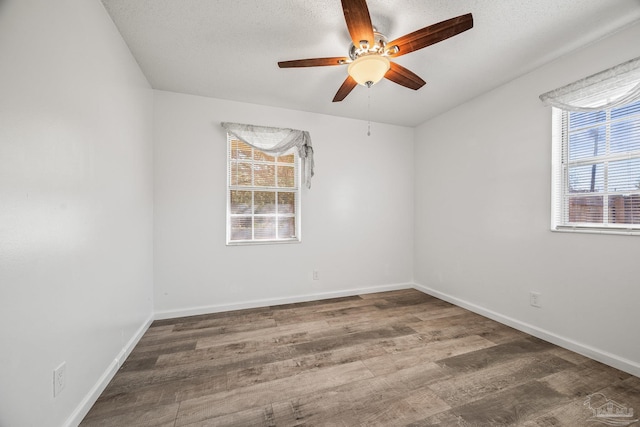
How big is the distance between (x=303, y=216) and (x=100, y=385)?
236 cm

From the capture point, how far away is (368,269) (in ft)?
12.1

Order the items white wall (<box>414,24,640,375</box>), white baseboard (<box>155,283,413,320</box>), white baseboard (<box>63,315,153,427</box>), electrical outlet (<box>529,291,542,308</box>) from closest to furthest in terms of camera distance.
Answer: white baseboard (<box>63,315,153,427</box>) < white wall (<box>414,24,640,375</box>) < electrical outlet (<box>529,291,542,308</box>) < white baseboard (<box>155,283,413,320</box>)

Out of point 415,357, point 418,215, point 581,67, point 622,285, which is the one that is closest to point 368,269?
point 418,215

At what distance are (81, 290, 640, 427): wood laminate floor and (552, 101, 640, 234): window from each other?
3.76 ft

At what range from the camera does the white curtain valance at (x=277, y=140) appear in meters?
2.96

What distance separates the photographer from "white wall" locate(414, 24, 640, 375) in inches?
74.1

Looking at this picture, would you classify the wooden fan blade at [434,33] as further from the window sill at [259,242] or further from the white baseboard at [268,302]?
the white baseboard at [268,302]

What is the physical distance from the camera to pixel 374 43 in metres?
1.61

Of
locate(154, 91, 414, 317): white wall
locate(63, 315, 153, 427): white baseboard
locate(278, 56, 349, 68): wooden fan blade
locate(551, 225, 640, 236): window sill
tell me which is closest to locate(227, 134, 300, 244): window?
locate(154, 91, 414, 317): white wall

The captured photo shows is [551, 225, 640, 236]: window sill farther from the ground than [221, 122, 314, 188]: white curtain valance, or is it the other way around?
[221, 122, 314, 188]: white curtain valance

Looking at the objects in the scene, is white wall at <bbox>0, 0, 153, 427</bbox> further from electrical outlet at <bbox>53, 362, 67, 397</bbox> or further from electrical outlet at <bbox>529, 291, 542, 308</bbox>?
electrical outlet at <bbox>529, 291, 542, 308</bbox>

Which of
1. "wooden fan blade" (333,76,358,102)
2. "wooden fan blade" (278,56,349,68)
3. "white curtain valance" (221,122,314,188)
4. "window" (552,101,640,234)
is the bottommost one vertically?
"window" (552,101,640,234)

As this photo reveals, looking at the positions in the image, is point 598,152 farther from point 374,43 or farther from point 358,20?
point 358,20

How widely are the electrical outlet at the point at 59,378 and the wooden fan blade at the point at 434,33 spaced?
2589mm
